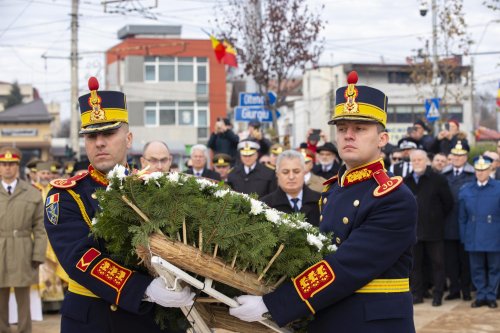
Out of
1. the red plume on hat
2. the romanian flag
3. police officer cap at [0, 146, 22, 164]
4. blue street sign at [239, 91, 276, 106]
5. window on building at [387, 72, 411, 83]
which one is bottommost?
police officer cap at [0, 146, 22, 164]

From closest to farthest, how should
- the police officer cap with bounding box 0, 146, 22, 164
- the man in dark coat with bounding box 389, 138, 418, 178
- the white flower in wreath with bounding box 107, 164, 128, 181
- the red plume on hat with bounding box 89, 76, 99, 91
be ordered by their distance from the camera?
1. the white flower in wreath with bounding box 107, 164, 128, 181
2. the red plume on hat with bounding box 89, 76, 99, 91
3. the police officer cap with bounding box 0, 146, 22, 164
4. the man in dark coat with bounding box 389, 138, 418, 178

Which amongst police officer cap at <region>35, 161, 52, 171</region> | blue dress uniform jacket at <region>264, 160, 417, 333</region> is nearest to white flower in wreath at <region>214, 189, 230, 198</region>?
blue dress uniform jacket at <region>264, 160, 417, 333</region>

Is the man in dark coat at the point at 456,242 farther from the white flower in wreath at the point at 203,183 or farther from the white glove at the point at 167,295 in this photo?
the white glove at the point at 167,295

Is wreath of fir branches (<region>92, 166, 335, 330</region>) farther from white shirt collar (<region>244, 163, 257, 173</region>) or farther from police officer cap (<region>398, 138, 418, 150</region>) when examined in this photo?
police officer cap (<region>398, 138, 418, 150</region>)

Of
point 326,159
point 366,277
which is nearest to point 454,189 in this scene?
point 326,159

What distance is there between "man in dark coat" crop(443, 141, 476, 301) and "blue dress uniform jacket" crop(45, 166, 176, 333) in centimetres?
923

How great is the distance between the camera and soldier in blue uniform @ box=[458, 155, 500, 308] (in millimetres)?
13000

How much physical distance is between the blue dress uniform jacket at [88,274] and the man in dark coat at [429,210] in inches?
341

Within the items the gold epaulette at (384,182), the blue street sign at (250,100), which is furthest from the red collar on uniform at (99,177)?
the blue street sign at (250,100)

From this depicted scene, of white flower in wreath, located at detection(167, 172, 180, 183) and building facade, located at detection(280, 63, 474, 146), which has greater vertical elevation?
building facade, located at detection(280, 63, 474, 146)

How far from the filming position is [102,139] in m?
5.37

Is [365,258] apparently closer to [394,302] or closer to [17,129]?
[394,302]

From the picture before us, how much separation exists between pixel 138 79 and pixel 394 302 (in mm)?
55784

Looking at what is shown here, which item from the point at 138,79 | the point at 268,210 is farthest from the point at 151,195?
the point at 138,79
